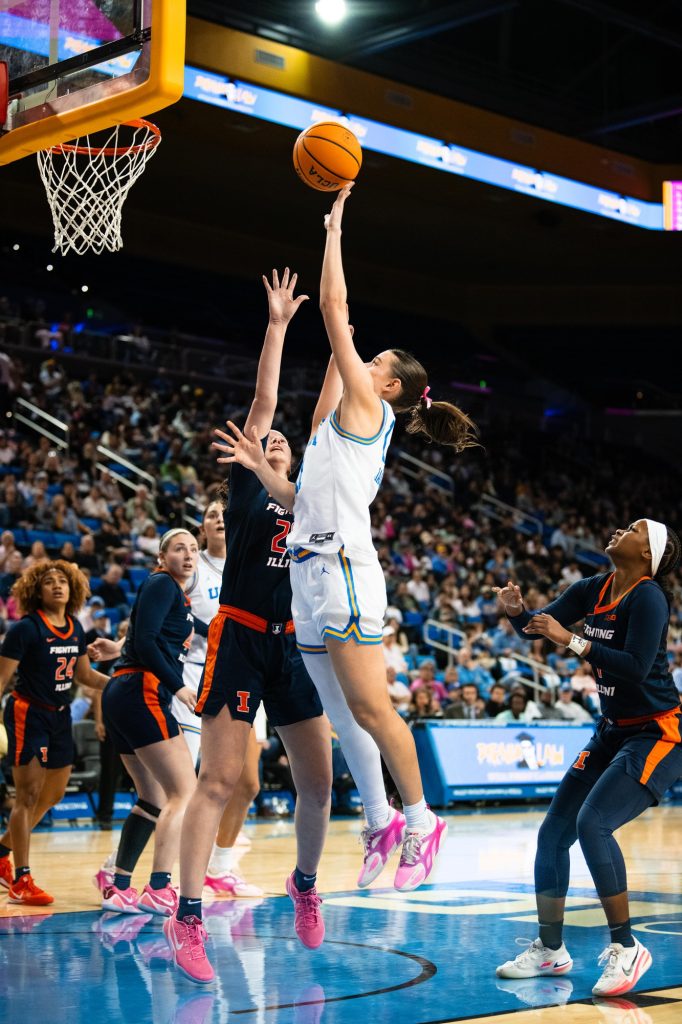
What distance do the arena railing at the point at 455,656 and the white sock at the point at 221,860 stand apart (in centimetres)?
927

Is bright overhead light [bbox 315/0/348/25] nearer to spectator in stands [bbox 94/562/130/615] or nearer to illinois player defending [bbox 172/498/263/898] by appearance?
spectator in stands [bbox 94/562/130/615]

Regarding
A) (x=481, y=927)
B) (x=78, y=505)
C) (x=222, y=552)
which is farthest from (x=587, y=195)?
(x=481, y=927)

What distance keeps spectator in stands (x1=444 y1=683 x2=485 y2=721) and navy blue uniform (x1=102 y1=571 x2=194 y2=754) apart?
8.16 meters

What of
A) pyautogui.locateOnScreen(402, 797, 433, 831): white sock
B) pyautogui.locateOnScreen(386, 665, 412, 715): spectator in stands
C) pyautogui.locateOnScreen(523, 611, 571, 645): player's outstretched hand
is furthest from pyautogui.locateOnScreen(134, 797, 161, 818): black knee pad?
pyautogui.locateOnScreen(386, 665, 412, 715): spectator in stands

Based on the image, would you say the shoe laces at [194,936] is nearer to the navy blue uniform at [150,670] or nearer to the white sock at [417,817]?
the white sock at [417,817]

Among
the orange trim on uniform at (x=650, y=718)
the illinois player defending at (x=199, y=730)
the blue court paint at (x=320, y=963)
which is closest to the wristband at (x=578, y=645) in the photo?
the orange trim on uniform at (x=650, y=718)

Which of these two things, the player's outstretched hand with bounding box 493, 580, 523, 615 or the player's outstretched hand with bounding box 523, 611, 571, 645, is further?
the player's outstretched hand with bounding box 493, 580, 523, 615

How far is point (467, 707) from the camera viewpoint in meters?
15.2

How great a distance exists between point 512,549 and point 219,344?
768cm

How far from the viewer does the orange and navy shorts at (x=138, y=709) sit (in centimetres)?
687

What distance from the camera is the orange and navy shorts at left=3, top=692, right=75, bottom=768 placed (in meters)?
7.76

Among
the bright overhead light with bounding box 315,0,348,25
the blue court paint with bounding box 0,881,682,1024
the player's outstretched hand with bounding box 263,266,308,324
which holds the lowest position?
the blue court paint with bounding box 0,881,682,1024

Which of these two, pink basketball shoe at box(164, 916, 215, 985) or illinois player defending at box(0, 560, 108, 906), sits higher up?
illinois player defending at box(0, 560, 108, 906)

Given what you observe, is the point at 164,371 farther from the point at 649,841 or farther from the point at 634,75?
the point at 649,841
